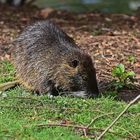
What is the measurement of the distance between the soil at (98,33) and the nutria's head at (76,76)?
57 cm

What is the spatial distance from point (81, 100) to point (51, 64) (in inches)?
33.3

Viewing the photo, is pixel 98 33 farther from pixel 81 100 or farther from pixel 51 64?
pixel 81 100

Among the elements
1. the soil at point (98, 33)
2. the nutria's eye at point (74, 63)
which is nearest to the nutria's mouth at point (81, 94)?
the nutria's eye at point (74, 63)

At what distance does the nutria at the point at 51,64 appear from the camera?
21.5ft

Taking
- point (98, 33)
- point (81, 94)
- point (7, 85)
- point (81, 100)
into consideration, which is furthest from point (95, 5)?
point (81, 100)

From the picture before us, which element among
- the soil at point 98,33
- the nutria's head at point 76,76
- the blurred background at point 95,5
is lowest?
the blurred background at point 95,5

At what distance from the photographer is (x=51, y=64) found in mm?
6883

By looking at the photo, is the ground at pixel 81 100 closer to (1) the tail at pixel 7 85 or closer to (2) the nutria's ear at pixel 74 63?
(1) the tail at pixel 7 85

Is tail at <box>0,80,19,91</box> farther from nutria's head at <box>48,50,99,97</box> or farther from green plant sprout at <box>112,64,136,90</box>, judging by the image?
green plant sprout at <box>112,64,136,90</box>

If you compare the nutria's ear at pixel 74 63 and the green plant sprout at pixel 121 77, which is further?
the green plant sprout at pixel 121 77

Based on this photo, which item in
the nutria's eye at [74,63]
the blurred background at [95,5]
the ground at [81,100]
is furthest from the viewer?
the blurred background at [95,5]

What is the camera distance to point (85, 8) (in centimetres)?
1403

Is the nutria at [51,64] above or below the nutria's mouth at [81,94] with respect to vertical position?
above

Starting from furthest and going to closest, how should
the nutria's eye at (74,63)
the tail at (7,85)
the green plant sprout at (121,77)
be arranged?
the green plant sprout at (121,77), the tail at (7,85), the nutria's eye at (74,63)
